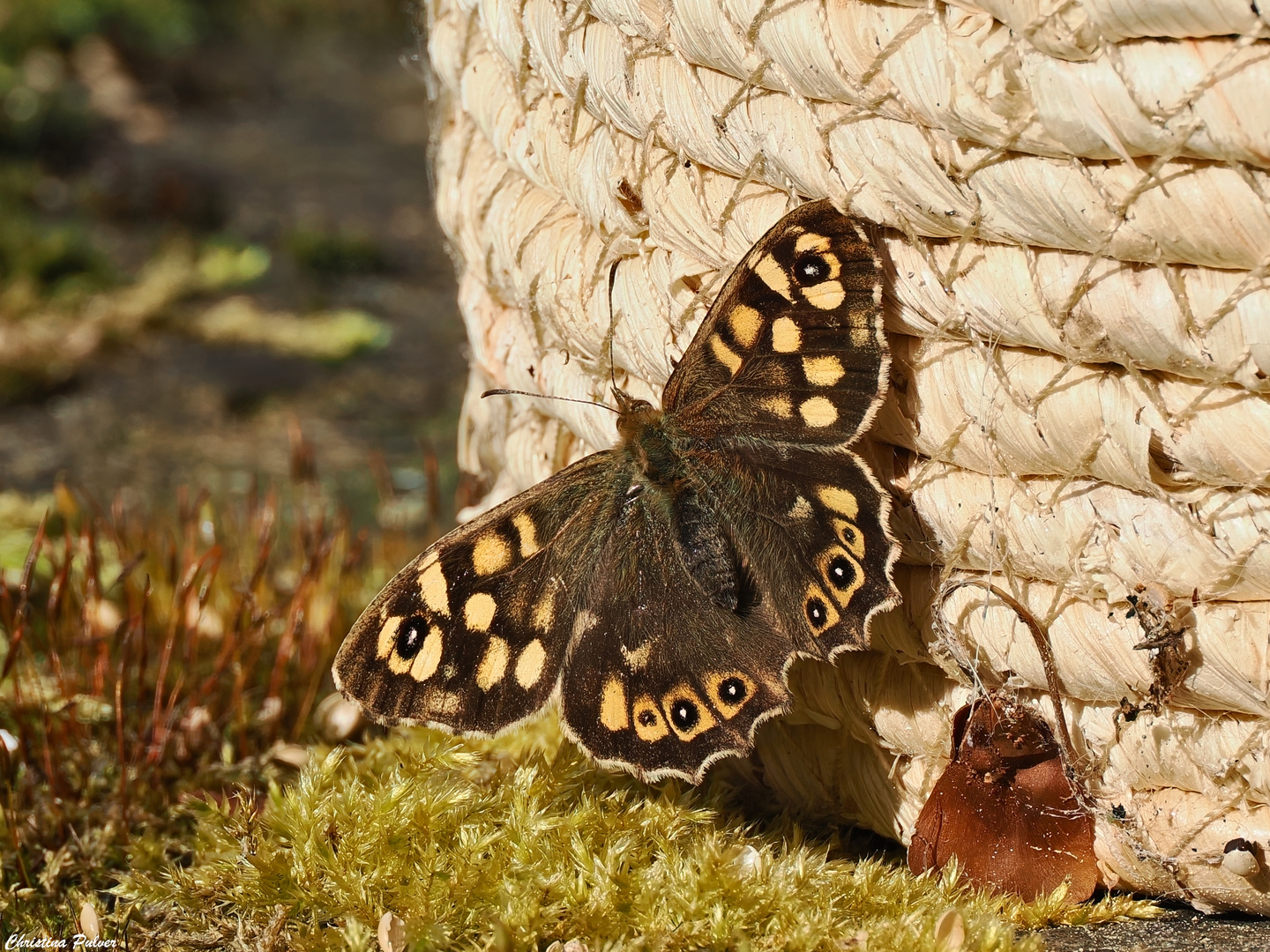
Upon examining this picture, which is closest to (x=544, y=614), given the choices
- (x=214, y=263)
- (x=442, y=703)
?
(x=442, y=703)

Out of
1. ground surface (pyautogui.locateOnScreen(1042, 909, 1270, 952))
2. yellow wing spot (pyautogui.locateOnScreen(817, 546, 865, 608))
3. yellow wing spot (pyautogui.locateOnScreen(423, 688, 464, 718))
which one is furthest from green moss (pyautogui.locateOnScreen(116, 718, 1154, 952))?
yellow wing spot (pyautogui.locateOnScreen(817, 546, 865, 608))

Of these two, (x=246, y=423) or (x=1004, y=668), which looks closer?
(x=1004, y=668)

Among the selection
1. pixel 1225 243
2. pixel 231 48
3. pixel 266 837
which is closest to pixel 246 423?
pixel 266 837

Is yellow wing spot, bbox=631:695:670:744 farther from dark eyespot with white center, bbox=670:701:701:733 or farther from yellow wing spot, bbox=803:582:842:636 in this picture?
yellow wing spot, bbox=803:582:842:636

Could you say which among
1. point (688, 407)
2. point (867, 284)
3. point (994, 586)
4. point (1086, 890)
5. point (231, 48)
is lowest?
point (1086, 890)

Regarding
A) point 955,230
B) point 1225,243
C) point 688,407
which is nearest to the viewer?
point 1225,243

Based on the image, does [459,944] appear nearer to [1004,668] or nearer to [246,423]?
[1004,668]

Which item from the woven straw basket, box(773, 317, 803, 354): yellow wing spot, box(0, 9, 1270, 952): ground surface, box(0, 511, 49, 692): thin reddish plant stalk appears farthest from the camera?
box(0, 9, 1270, 952): ground surface

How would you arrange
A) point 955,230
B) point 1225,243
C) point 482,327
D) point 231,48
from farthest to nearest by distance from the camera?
1. point 231,48
2. point 482,327
3. point 955,230
4. point 1225,243
